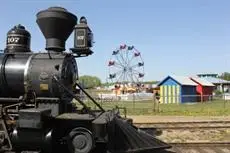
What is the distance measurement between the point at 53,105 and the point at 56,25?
221 cm

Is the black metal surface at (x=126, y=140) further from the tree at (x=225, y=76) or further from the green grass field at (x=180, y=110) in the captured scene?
the tree at (x=225, y=76)

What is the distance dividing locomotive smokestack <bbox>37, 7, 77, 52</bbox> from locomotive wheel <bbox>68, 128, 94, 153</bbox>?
2.57 meters

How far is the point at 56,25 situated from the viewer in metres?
9.32

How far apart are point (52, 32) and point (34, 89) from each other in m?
1.67

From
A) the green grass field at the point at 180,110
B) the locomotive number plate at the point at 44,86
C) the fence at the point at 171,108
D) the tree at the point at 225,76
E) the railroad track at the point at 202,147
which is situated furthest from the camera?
the tree at the point at 225,76

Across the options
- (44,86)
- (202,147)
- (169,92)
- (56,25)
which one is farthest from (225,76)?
(44,86)

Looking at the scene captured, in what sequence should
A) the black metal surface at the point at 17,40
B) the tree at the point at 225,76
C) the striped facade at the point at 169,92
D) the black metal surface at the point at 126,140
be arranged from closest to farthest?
the black metal surface at the point at 126,140, the black metal surface at the point at 17,40, the striped facade at the point at 169,92, the tree at the point at 225,76

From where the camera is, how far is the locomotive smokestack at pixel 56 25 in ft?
30.2

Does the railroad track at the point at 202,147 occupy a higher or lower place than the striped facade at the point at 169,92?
lower

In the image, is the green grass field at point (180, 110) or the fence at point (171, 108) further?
the fence at point (171, 108)

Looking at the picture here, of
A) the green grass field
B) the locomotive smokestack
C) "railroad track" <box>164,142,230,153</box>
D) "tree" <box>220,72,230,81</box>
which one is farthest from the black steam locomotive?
"tree" <box>220,72,230,81</box>

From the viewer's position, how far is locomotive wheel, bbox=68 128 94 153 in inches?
313

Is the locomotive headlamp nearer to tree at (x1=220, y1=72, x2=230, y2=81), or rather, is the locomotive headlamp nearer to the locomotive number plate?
the locomotive number plate

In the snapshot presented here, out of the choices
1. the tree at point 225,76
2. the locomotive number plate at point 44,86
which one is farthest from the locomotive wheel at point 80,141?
the tree at point 225,76
